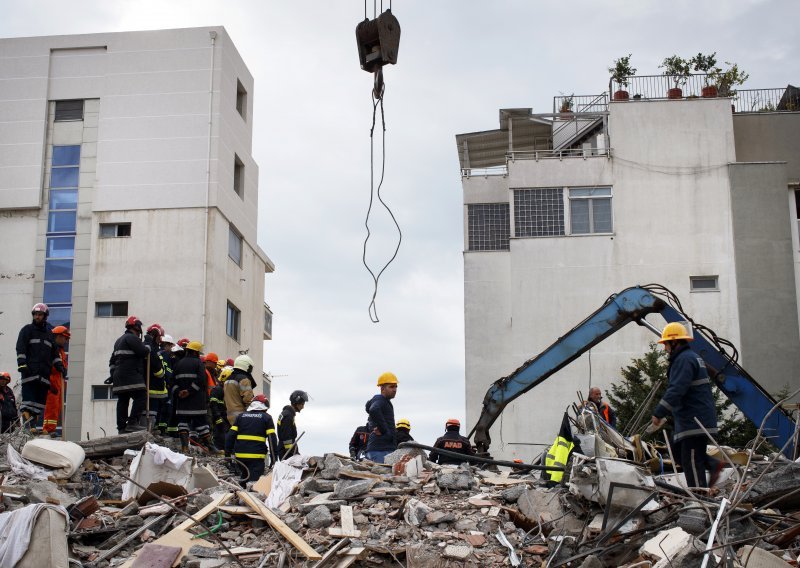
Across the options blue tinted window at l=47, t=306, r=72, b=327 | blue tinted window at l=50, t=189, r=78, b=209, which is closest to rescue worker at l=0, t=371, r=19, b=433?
blue tinted window at l=47, t=306, r=72, b=327

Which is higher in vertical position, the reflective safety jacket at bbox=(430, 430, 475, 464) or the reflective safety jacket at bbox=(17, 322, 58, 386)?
the reflective safety jacket at bbox=(17, 322, 58, 386)

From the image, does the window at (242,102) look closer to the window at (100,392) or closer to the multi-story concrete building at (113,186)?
the multi-story concrete building at (113,186)

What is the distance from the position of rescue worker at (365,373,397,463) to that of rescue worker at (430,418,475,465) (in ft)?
2.92

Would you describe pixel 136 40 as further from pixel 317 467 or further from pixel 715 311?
pixel 317 467

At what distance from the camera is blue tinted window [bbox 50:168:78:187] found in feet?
113

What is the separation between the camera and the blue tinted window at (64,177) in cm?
3456

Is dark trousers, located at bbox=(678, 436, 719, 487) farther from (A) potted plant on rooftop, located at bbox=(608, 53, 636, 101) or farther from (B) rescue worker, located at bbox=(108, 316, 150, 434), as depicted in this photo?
(A) potted plant on rooftop, located at bbox=(608, 53, 636, 101)

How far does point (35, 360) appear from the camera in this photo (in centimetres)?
1564

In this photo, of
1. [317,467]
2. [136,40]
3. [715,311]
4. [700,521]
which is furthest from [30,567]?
[136,40]

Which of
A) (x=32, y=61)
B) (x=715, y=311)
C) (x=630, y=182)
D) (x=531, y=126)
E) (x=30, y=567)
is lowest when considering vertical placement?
(x=30, y=567)

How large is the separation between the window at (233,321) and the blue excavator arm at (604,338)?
67.2 ft

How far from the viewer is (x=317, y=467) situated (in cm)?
1242

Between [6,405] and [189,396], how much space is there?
3.37 m

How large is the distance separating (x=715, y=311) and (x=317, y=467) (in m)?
19.1
